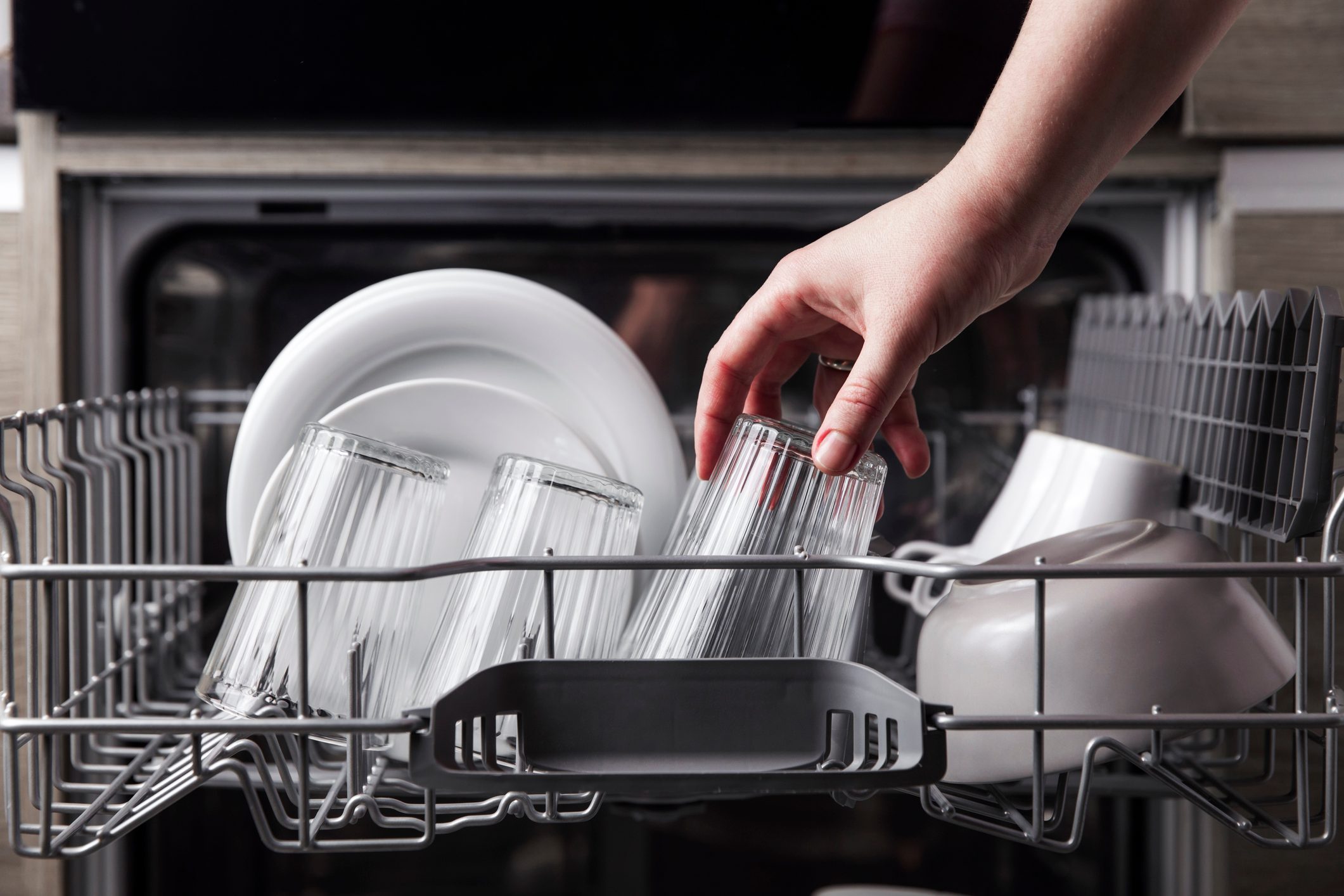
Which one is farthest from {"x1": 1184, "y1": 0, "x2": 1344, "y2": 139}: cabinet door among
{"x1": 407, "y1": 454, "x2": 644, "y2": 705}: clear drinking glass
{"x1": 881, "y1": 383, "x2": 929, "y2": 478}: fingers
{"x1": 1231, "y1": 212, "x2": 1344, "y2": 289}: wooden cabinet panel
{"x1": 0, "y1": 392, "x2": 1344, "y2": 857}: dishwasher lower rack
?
{"x1": 407, "y1": 454, "x2": 644, "y2": 705}: clear drinking glass

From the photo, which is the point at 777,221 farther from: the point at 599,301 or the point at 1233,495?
the point at 1233,495

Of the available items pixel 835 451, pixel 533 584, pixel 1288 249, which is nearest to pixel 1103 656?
pixel 835 451

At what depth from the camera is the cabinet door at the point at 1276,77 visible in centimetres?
69

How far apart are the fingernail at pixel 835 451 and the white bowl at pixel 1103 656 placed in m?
0.11

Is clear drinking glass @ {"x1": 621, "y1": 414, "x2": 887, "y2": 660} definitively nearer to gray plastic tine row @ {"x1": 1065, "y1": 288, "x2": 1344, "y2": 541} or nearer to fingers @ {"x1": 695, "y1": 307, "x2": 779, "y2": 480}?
fingers @ {"x1": 695, "y1": 307, "x2": 779, "y2": 480}

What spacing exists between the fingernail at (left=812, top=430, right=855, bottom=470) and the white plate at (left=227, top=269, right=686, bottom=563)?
16 centimetres

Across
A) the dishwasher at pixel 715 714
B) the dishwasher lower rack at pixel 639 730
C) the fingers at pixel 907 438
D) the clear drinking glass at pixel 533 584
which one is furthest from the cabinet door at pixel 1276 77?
the clear drinking glass at pixel 533 584

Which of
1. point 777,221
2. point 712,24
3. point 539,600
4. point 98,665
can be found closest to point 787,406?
point 777,221

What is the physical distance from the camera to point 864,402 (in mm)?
406

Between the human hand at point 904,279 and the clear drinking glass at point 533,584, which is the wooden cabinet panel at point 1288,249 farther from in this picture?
the clear drinking glass at point 533,584

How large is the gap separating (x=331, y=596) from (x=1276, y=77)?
712 mm

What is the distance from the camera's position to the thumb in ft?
1.32

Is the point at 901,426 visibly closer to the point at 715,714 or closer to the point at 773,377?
→ the point at 773,377

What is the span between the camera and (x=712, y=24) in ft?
2.21
